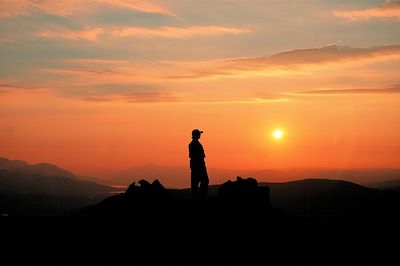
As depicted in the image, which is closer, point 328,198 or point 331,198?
point 331,198

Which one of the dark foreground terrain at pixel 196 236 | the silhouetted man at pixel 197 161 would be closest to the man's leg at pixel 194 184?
the silhouetted man at pixel 197 161

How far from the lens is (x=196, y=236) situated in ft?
72.3

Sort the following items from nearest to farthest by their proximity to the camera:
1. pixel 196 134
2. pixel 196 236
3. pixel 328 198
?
1. pixel 196 236
2. pixel 196 134
3. pixel 328 198

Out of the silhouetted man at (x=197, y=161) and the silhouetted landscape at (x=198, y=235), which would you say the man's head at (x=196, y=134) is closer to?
the silhouetted man at (x=197, y=161)

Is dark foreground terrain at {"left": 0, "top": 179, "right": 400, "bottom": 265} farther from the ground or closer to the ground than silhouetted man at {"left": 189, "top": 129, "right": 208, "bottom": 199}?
closer to the ground

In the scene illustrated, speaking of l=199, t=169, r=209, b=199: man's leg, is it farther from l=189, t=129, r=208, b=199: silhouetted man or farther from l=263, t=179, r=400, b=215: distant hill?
l=263, t=179, r=400, b=215: distant hill

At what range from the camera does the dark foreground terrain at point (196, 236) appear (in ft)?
67.5

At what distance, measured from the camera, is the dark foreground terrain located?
2058 cm

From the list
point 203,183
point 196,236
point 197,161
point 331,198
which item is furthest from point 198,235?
point 331,198

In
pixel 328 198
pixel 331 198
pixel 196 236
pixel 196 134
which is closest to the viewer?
pixel 196 236

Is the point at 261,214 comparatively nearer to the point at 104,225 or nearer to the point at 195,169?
the point at 195,169

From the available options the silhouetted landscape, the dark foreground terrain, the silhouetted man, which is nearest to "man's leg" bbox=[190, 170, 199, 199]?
the silhouetted man

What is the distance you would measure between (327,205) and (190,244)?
6498cm

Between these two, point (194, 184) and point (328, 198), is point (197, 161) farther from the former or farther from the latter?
point (328, 198)
